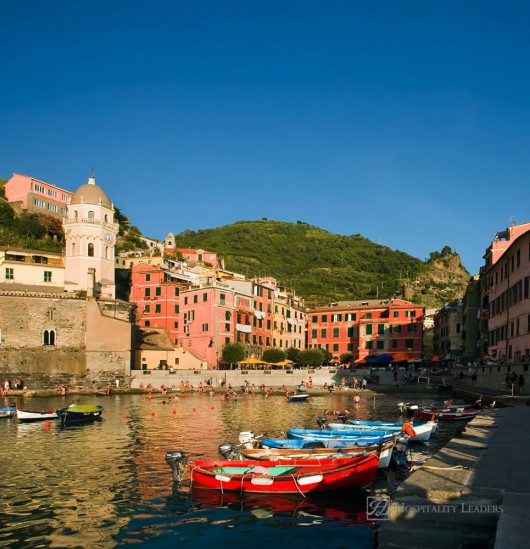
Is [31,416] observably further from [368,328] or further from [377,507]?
[368,328]

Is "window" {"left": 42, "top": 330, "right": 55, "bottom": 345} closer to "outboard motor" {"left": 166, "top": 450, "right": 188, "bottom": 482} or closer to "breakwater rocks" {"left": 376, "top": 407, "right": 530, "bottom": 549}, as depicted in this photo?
"outboard motor" {"left": 166, "top": 450, "right": 188, "bottom": 482}

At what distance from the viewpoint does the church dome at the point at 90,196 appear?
270 ft

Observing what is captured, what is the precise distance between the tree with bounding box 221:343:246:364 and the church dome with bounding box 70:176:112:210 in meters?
26.9

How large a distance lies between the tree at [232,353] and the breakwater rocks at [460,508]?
6542 centimetres

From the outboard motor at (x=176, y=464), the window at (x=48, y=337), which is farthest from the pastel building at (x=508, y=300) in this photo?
the window at (x=48, y=337)

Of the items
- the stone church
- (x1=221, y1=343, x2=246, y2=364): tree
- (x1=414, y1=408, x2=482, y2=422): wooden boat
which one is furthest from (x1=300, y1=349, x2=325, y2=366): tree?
(x1=414, y1=408, x2=482, y2=422): wooden boat

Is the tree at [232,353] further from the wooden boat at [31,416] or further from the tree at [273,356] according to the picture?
the wooden boat at [31,416]

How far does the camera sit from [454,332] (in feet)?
317

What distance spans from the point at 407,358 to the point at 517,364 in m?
46.4

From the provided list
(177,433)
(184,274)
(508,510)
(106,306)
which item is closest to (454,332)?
(184,274)

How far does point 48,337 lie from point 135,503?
58222mm

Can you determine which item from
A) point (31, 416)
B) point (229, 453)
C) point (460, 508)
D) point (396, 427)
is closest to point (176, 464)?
point (229, 453)

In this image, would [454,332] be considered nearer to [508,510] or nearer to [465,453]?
[465,453]

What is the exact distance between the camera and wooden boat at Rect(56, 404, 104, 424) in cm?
4072
